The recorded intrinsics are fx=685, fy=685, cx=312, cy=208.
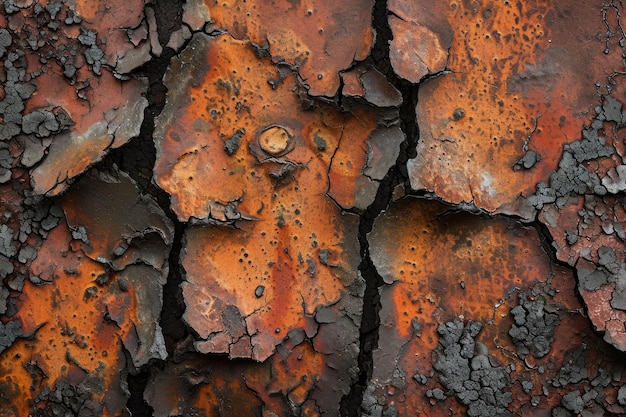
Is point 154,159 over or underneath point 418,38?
underneath

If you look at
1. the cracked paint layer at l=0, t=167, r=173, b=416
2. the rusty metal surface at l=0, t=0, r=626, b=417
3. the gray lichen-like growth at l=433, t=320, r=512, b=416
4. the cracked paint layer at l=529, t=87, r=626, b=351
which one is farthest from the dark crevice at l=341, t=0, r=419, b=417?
the cracked paint layer at l=0, t=167, r=173, b=416

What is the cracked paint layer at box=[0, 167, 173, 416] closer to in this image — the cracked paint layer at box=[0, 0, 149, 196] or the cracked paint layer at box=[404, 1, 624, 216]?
the cracked paint layer at box=[0, 0, 149, 196]

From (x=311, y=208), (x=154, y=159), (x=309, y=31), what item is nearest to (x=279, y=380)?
(x=311, y=208)

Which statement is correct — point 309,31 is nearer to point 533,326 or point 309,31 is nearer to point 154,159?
point 154,159

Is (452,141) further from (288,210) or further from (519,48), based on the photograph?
(288,210)

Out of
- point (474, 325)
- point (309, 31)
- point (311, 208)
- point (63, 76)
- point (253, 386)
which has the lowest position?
point (253, 386)

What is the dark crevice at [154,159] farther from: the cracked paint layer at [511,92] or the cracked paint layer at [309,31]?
the cracked paint layer at [511,92]
